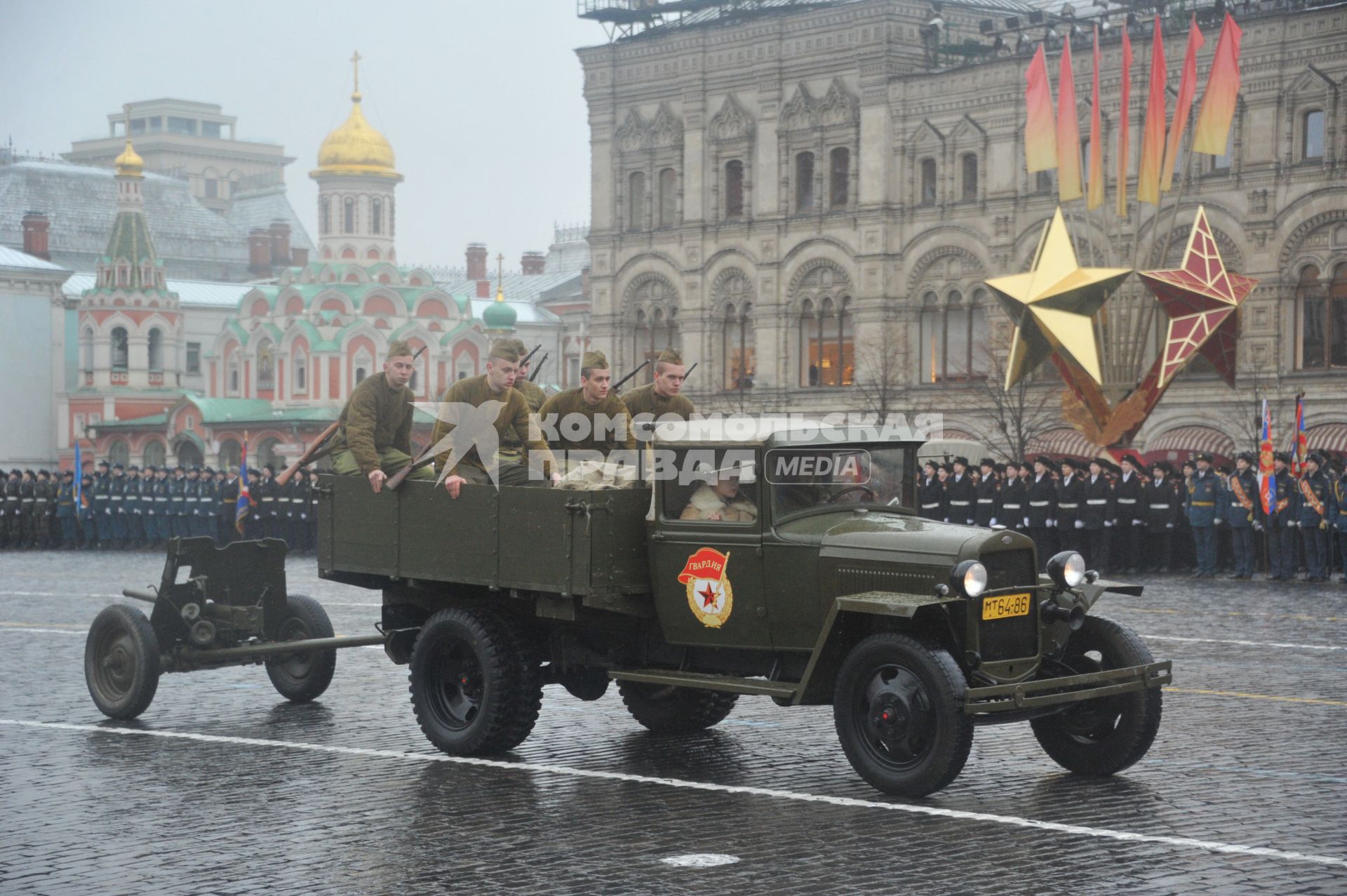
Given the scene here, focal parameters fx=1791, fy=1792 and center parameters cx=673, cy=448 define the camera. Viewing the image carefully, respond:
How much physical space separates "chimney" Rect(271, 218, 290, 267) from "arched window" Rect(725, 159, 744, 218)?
4903 centimetres

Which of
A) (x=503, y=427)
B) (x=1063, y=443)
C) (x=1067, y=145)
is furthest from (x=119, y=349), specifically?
(x=503, y=427)

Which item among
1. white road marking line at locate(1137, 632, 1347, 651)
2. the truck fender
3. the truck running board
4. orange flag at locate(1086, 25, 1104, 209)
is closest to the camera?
the truck fender

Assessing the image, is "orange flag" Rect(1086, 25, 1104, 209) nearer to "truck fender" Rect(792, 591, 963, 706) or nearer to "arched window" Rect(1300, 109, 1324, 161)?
"arched window" Rect(1300, 109, 1324, 161)

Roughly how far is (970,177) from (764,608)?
1526 inches

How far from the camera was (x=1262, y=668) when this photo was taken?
568 inches

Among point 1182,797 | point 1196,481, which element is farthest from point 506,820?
point 1196,481

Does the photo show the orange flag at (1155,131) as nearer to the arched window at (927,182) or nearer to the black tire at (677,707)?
the arched window at (927,182)

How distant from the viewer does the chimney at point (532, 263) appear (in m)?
99.1

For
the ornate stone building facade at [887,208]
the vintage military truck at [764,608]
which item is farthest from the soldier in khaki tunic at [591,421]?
the ornate stone building facade at [887,208]

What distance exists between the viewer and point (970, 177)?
154 feet

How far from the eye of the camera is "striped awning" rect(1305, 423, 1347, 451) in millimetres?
40250

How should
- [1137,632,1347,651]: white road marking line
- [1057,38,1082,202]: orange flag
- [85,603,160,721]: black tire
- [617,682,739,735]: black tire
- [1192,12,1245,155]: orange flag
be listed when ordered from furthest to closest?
[1057,38,1082,202]: orange flag
[1192,12,1245,155]: orange flag
[1137,632,1347,651]: white road marking line
[85,603,160,721]: black tire
[617,682,739,735]: black tire

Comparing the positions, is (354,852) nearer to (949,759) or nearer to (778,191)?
(949,759)

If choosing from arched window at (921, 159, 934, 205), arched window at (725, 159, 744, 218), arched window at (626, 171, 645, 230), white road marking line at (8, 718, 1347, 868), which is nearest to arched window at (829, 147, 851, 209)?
arched window at (921, 159, 934, 205)
